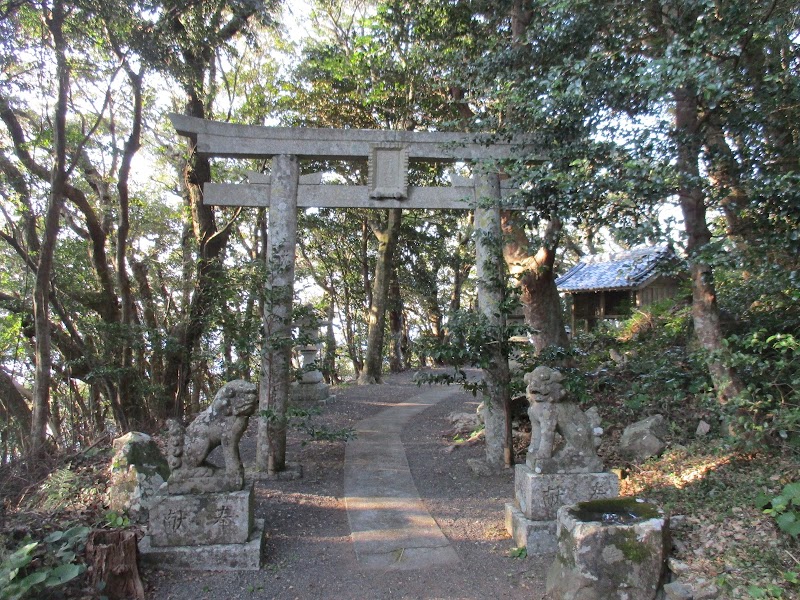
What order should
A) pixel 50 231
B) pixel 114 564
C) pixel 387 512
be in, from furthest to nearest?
pixel 50 231, pixel 387 512, pixel 114 564

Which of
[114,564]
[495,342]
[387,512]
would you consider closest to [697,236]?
[495,342]

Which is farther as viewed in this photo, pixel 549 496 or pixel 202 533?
pixel 549 496

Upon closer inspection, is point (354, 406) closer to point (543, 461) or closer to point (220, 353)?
point (220, 353)

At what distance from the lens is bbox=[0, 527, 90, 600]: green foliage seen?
3180 mm

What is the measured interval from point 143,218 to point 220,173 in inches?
90.8

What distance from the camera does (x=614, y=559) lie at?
365cm

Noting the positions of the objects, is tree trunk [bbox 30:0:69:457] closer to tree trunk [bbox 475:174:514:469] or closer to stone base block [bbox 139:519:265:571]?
stone base block [bbox 139:519:265:571]

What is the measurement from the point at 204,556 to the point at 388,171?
4924 mm

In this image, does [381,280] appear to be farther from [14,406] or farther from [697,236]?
[697,236]

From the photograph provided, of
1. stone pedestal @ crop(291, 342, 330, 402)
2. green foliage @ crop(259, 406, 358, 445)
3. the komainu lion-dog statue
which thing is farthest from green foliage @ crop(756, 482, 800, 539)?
stone pedestal @ crop(291, 342, 330, 402)

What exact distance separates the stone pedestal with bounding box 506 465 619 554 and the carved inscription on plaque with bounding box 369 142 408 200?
157 inches

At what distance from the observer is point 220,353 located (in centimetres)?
765

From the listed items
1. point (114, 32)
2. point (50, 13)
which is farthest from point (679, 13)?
point (50, 13)

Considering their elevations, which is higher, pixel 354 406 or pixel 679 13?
pixel 679 13
